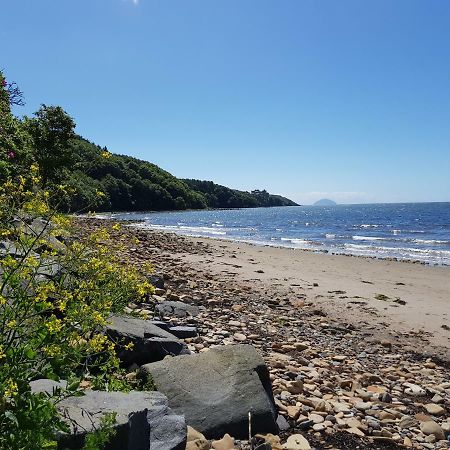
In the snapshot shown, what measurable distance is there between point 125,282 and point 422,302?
12634 millimetres

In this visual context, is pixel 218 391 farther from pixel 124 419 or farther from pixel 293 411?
pixel 124 419

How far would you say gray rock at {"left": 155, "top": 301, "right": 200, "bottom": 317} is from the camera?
823cm

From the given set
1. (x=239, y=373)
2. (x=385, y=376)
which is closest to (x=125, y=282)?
(x=239, y=373)

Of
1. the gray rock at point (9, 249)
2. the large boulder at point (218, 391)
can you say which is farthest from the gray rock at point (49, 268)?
the large boulder at point (218, 391)

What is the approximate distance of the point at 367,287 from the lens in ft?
51.9

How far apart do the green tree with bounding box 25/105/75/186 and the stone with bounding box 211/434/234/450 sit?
21976 millimetres

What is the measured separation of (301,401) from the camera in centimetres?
525

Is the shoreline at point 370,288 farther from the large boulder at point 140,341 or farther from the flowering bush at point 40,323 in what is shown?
the flowering bush at point 40,323

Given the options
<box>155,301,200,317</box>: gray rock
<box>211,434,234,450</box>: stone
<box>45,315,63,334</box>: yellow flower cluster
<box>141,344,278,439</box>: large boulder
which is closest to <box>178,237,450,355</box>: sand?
<box>155,301,200,317</box>: gray rock

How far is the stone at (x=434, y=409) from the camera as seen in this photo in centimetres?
558

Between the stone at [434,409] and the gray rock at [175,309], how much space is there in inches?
180

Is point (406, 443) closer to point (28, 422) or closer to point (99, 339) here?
point (99, 339)

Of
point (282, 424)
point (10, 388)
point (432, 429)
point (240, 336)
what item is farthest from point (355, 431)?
point (10, 388)

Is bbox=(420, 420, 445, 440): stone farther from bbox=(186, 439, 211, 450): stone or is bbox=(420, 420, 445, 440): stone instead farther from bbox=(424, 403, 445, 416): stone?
bbox=(186, 439, 211, 450): stone
